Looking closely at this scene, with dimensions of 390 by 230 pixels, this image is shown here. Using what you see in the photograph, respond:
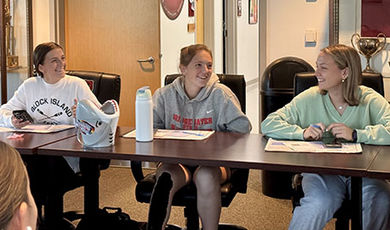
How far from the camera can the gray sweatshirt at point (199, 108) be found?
8.94 ft

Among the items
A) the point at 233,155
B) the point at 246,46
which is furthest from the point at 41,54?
the point at 246,46

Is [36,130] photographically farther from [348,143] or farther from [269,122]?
[348,143]

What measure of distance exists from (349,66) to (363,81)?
268mm

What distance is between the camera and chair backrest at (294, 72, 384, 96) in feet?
8.86

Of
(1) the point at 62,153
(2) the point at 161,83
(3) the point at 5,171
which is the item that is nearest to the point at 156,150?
(1) the point at 62,153

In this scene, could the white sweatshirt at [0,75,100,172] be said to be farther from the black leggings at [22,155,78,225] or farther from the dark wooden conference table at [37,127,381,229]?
the dark wooden conference table at [37,127,381,229]

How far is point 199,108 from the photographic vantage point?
9.15ft

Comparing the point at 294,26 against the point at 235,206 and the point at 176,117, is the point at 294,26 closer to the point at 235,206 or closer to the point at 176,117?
the point at 235,206

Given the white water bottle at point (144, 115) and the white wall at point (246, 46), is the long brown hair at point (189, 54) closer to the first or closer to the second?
the white water bottle at point (144, 115)

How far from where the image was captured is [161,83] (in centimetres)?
477

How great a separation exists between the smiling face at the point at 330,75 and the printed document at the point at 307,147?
14.3 inches

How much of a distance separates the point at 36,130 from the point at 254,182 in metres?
2.09

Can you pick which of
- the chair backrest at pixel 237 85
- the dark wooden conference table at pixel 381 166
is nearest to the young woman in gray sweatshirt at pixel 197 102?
the chair backrest at pixel 237 85

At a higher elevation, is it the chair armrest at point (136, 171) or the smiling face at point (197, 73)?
the smiling face at point (197, 73)
